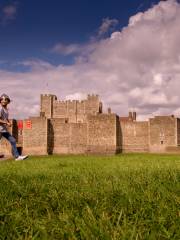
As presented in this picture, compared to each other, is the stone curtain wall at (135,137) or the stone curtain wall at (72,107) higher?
the stone curtain wall at (72,107)

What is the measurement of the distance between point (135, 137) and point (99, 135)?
5357 millimetres

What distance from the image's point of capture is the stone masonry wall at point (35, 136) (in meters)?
51.5

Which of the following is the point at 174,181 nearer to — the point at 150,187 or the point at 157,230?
the point at 150,187

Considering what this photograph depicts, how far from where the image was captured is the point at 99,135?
49.6 m

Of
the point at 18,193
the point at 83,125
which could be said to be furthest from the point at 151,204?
the point at 83,125

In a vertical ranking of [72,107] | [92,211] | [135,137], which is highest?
[72,107]

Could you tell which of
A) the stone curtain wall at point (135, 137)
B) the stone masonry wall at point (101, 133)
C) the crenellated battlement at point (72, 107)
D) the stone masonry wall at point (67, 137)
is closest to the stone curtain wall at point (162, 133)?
the stone curtain wall at point (135, 137)

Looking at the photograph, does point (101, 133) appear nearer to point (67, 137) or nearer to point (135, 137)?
point (135, 137)

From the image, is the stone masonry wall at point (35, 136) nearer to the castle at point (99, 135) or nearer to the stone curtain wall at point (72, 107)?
the castle at point (99, 135)

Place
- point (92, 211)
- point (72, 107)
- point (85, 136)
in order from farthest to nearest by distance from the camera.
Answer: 1. point (72, 107)
2. point (85, 136)
3. point (92, 211)

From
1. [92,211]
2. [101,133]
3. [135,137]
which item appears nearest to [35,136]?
[101,133]

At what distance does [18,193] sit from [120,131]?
4822cm

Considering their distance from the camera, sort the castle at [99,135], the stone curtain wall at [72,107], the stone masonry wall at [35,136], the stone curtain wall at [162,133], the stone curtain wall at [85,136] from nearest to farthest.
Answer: the stone curtain wall at [85,136] < the castle at [99,135] < the stone curtain wall at [162,133] < the stone masonry wall at [35,136] < the stone curtain wall at [72,107]

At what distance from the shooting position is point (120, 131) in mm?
51375
